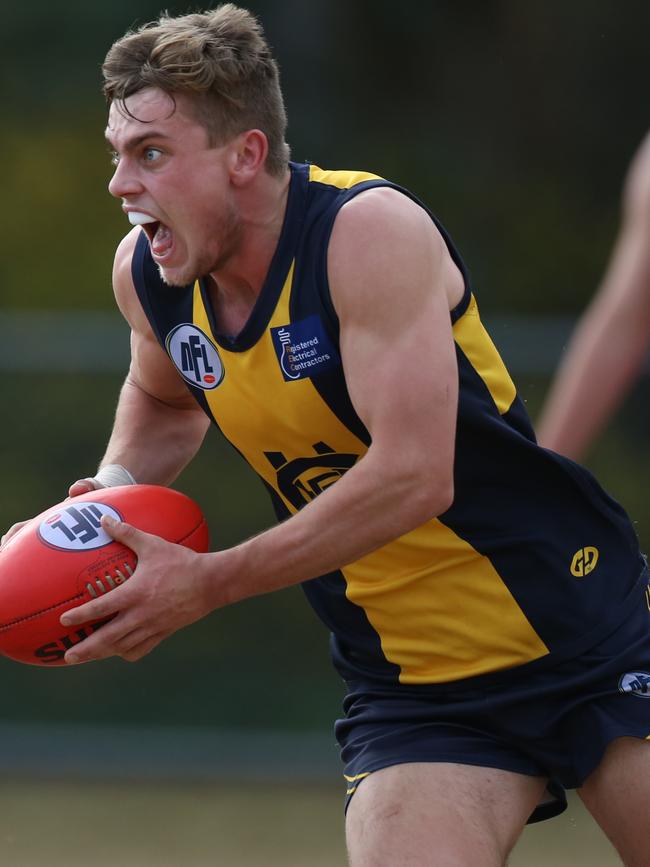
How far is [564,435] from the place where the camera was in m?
3.43

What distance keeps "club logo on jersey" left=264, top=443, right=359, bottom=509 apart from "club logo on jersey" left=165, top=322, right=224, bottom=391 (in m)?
0.23

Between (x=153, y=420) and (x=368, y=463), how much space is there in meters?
1.12

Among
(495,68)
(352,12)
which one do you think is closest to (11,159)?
(352,12)

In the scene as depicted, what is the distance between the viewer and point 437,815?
11.2 ft

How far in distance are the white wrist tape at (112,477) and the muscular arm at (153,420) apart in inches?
→ 4.6

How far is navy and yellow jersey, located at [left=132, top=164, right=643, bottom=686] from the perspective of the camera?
11.5ft

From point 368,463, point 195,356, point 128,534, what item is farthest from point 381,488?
point 195,356

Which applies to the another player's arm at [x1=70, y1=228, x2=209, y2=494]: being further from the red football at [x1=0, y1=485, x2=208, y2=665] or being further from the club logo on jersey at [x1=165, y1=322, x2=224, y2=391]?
the red football at [x1=0, y1=485, x2=208, y2=665]

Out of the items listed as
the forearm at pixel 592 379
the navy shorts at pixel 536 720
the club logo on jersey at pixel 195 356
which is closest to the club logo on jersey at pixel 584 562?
the navy shorts at pixel 536 720

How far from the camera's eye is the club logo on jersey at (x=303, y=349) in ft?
11.3

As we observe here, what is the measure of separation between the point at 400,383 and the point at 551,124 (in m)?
7.94

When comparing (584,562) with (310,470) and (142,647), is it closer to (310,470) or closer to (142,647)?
(310,470)

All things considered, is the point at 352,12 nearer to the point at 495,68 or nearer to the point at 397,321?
the point at 495,68

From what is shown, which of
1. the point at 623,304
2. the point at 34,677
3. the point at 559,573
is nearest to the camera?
the point at 623,304
